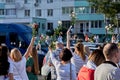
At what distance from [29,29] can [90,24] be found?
200 feet

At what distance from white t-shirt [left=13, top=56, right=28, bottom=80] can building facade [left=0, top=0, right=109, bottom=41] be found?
2914 inches

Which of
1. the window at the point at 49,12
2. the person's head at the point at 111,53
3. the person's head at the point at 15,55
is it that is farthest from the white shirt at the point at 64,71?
the window at the point at 49,12

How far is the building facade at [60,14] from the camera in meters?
86.4

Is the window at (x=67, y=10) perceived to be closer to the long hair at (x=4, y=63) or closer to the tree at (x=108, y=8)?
the tree at (x=108, y=8)

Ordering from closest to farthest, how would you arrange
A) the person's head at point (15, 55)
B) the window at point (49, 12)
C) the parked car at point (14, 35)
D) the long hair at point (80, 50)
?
the person's head at point (15, 55)
the long hair at point (80, 50)
the parked car at point (14, 35)
the window at point (49, 12)

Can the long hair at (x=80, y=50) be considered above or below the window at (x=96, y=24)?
above

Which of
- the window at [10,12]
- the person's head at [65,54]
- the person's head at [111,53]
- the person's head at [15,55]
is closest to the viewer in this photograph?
the person's head at [111,53]

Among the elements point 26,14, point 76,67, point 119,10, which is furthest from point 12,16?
point 76,67

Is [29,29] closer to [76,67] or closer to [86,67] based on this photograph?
[76,67]

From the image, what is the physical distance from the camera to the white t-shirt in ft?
34.1

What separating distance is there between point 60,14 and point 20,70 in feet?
254

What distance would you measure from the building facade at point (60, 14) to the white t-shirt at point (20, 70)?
74.0 meters

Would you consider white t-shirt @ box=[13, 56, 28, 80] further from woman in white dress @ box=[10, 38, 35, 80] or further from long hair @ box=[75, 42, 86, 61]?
long hair @ box=[75, 42, 86, 61]

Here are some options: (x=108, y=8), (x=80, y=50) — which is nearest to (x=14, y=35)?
(x=80, y=50)
